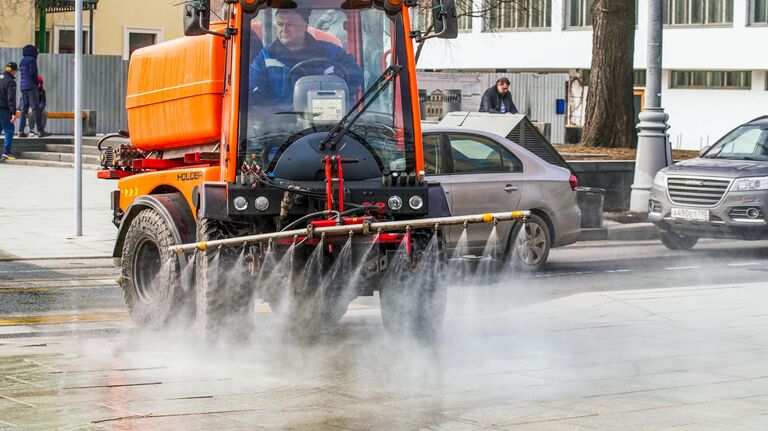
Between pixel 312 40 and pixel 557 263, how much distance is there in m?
6.67

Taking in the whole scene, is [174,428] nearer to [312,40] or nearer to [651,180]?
[312,40]

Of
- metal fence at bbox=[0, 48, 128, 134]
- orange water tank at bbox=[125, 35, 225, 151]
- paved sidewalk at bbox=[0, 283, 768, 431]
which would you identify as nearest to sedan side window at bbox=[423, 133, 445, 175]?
paved sidewalk at bbox=[0, 283, 768, 431]

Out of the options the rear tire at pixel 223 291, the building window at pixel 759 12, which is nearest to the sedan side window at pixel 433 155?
the rear tire at pixel 223 291

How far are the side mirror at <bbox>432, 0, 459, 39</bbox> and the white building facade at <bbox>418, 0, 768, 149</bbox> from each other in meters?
34.8

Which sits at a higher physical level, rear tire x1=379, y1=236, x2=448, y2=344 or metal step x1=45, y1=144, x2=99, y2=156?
metal step x1=45, y1=144, x2=99, y2=156

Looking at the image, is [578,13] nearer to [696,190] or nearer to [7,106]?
[7,106]

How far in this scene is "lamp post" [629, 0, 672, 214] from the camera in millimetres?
19812

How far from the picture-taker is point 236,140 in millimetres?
9594

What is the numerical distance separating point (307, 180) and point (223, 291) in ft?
3.15

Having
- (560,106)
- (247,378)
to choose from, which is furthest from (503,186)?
(560,106)

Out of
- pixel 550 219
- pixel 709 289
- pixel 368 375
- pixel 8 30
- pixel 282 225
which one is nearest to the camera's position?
pixel 368 375

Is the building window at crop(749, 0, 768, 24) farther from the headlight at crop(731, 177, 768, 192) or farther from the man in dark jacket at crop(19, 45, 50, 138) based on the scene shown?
the headlight at crop(731, 177, 768, 192)

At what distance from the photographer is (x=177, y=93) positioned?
10914mm

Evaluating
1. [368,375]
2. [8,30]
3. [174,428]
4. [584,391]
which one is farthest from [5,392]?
[8,30]
